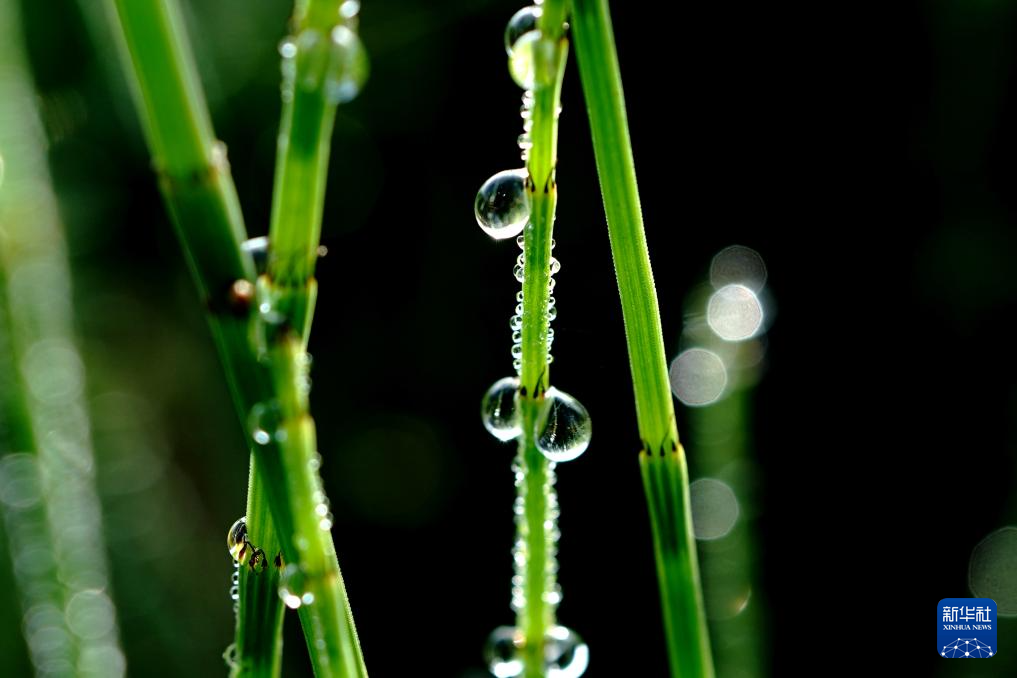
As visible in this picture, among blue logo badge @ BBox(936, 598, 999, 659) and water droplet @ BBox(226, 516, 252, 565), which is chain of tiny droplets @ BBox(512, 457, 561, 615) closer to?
water droplet @ BBox(226, 516, 252, 565)

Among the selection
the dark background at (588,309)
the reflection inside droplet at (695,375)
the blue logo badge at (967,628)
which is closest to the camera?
the blue logo badge at (967,628)

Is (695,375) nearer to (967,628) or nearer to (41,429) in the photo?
(967,628)

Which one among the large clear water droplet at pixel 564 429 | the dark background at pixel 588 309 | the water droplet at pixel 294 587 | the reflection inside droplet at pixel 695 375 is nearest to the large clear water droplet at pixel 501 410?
the large clear water droplet at pixel 564 429

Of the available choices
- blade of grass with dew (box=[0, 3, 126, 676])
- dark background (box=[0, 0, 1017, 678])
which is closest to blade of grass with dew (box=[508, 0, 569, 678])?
blade of grass with dew (box=[0, 3, 126, 676])

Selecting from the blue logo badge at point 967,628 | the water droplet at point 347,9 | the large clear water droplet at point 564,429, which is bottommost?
the blue logo badge at point 967,628

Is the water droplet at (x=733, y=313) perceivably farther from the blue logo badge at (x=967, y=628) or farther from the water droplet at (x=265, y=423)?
the water droplet at (x=265, y=423)
